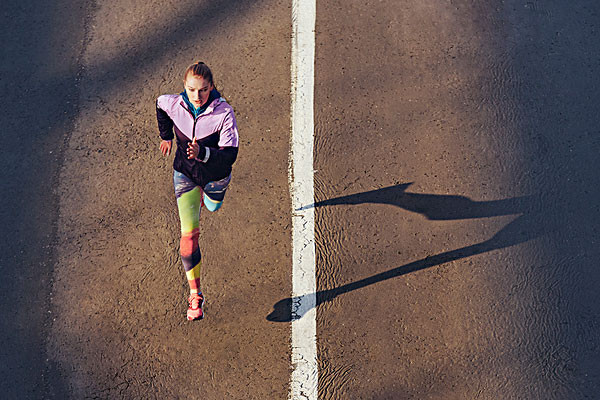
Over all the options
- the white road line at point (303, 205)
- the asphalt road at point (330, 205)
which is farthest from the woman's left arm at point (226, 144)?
the white road line at point (303, 205)

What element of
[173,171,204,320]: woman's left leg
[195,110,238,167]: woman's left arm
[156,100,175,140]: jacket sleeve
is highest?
[156,100,175,140]: jacket sleeve

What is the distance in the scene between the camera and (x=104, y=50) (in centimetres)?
776

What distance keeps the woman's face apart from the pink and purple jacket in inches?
3.6

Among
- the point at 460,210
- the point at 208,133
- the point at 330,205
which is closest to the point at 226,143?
the point at 208,133

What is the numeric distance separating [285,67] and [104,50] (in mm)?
2143

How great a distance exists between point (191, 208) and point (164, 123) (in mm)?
808

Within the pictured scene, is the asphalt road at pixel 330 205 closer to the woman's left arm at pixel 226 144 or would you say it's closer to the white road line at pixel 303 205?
the white road line at pixel 303 205

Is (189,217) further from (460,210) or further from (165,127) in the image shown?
(460,210)

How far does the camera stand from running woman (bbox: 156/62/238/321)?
5.52 meters

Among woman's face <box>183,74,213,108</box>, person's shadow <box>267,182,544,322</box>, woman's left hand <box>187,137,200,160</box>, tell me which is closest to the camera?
woman's left hand <box>187,137,200,160</box>

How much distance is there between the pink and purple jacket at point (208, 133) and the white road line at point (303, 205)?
120 centimetres

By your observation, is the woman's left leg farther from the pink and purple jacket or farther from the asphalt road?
the asphalt road

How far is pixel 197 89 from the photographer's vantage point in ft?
18.0

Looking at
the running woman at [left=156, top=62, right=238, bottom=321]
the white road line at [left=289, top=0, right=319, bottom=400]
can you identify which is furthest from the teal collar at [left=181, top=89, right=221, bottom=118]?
the white road line at [left=289, top=0, right=319, bottom=400]
